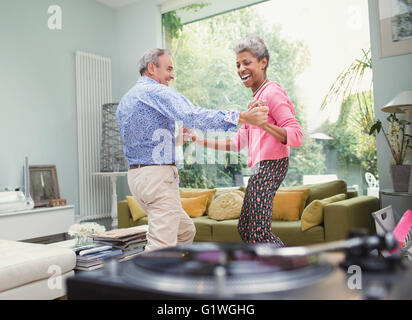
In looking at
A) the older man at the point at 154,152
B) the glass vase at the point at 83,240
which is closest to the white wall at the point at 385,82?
the older man at the point at 154,152

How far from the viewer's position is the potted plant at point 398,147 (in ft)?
9.18

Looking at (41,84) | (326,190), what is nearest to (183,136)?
(326,190)

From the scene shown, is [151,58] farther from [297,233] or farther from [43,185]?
[43,185]

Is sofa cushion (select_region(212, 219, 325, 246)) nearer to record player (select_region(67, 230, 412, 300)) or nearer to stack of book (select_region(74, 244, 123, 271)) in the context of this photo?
stack of book (select_region(74, 244, 123, 271))

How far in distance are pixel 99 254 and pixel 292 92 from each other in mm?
2799

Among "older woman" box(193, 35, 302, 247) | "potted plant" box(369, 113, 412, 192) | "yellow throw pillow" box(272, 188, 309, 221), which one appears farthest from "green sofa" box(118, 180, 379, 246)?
"older woman" box(193, 35, 302, 247)

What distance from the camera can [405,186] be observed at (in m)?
2.79

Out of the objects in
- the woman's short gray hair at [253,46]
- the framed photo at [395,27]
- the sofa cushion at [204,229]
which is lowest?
the sofa cushion at [204,229]

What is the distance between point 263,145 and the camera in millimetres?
1744

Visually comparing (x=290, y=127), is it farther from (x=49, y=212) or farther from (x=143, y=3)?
(x=143, y=3)

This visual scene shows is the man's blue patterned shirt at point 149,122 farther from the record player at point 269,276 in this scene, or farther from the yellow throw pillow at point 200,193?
the yellow throw pillow at point 200,193

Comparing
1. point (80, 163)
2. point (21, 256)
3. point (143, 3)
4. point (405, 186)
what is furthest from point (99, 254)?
point (143, 3)

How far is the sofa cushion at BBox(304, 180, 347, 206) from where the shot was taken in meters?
3.54

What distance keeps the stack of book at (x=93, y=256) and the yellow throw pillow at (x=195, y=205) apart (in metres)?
1.58
